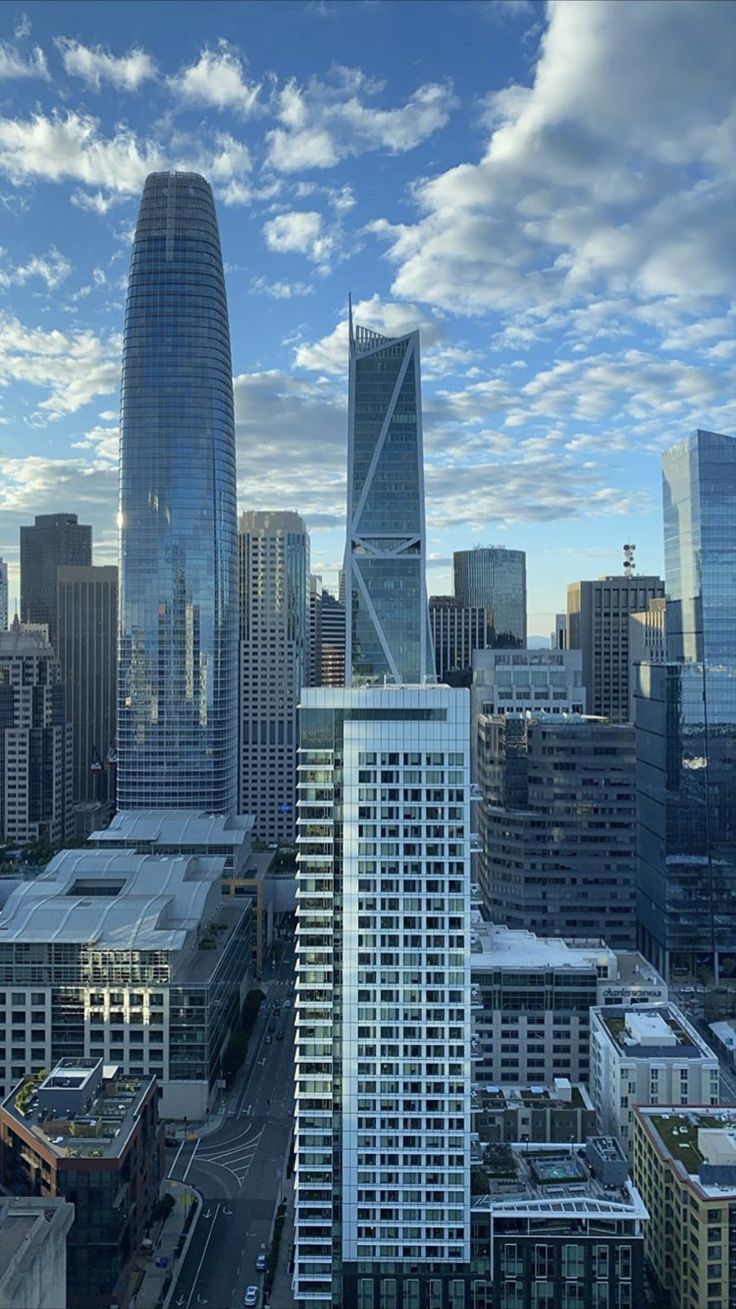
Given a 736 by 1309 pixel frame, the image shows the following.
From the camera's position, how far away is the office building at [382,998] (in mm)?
59375

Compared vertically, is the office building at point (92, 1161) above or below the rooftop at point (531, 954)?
below

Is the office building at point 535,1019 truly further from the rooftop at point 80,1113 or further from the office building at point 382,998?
the rooftop at point 80,1113

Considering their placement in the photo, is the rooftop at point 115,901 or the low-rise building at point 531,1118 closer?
the low-rise building at point 531,1118

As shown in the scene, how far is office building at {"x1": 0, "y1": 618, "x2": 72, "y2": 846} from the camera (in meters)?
188

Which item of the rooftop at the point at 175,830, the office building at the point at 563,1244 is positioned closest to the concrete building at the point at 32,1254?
the office building at the point at 563,1244

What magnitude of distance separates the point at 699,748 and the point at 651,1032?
52.5 meters

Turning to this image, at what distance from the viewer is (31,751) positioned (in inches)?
7436

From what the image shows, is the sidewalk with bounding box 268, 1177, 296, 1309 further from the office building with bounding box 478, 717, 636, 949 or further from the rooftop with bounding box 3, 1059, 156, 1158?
the office building with bounding box 478, 717, 636, 949

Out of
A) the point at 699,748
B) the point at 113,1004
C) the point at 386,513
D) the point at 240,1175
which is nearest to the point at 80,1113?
the point at 240,1175

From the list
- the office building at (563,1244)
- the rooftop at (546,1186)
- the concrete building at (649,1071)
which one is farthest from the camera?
the concrete building at (649,1071)

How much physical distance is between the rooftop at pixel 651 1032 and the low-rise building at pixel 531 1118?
5224mm

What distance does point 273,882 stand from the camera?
14725 centimetres

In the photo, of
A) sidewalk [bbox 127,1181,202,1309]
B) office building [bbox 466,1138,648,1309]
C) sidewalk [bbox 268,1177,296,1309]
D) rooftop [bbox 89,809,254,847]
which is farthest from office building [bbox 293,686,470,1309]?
rooftop [bbox 89,809,254,847]

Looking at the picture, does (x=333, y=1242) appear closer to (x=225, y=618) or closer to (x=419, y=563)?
(x=419, y=563)
